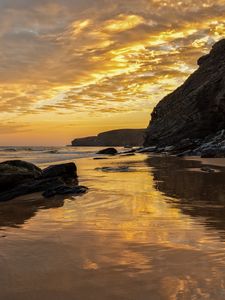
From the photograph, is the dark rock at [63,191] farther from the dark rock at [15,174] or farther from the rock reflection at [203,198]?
the rock reflection at [203,198]

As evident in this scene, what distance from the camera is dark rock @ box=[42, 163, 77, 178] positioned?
52.1ft

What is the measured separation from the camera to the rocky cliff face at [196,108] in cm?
5875

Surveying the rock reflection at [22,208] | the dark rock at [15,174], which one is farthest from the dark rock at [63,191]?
the dark rock at [15,174]

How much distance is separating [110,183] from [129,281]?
36.5ft

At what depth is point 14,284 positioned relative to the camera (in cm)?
443

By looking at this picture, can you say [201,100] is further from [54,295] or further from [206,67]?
[54,295]

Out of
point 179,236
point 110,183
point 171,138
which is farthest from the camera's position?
point 171,138

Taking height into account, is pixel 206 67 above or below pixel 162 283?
above

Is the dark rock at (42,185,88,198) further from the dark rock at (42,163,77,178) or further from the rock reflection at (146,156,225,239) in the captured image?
the rock reflection at (146,156,225,239)

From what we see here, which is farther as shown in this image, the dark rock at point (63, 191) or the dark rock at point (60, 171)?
the dark rock at point (60, 171)

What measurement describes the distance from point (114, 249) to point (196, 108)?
5990 centimetres

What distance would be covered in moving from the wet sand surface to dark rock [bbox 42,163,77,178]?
15.7 ft

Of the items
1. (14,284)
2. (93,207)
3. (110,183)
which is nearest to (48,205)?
(93,207)

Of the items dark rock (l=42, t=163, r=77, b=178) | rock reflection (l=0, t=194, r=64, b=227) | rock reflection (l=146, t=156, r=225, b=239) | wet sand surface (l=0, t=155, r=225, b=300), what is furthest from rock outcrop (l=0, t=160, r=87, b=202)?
rock reflection (l=146, t=156, r=225, b=239)
